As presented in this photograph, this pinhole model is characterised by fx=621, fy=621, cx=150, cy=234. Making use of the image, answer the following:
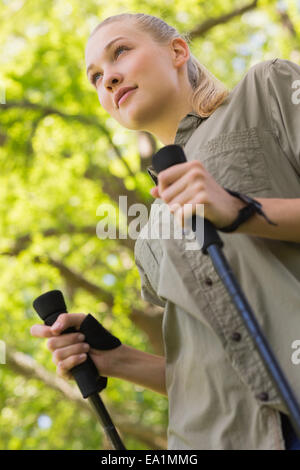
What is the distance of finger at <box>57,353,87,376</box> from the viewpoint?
1971mm

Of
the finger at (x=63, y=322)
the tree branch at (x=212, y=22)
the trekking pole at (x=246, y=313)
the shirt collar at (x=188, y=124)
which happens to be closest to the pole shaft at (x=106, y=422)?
the finger at (x=63, y=322)

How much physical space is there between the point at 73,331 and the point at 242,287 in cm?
64

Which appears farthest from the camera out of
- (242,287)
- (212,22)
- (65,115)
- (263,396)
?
(212,22)

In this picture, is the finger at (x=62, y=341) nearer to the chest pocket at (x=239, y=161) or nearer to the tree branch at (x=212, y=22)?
the chest pocket at (x=239, y=161)

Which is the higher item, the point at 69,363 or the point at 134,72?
the point at 134,72

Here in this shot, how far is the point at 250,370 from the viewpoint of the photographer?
1636mm

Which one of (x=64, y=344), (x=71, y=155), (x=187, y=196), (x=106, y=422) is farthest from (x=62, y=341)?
(x=71, y=155)

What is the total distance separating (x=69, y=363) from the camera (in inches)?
77.6

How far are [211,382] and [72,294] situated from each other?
7907 mm

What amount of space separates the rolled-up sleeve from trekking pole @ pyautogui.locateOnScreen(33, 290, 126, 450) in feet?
2.90

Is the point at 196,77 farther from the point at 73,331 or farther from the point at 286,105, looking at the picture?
the point at 73,331

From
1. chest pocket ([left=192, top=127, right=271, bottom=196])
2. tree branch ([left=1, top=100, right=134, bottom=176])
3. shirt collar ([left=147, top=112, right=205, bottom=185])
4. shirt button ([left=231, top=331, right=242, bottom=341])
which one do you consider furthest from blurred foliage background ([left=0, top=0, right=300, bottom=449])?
shirt button ([left=231, top=331, right=242, bottom=341])
